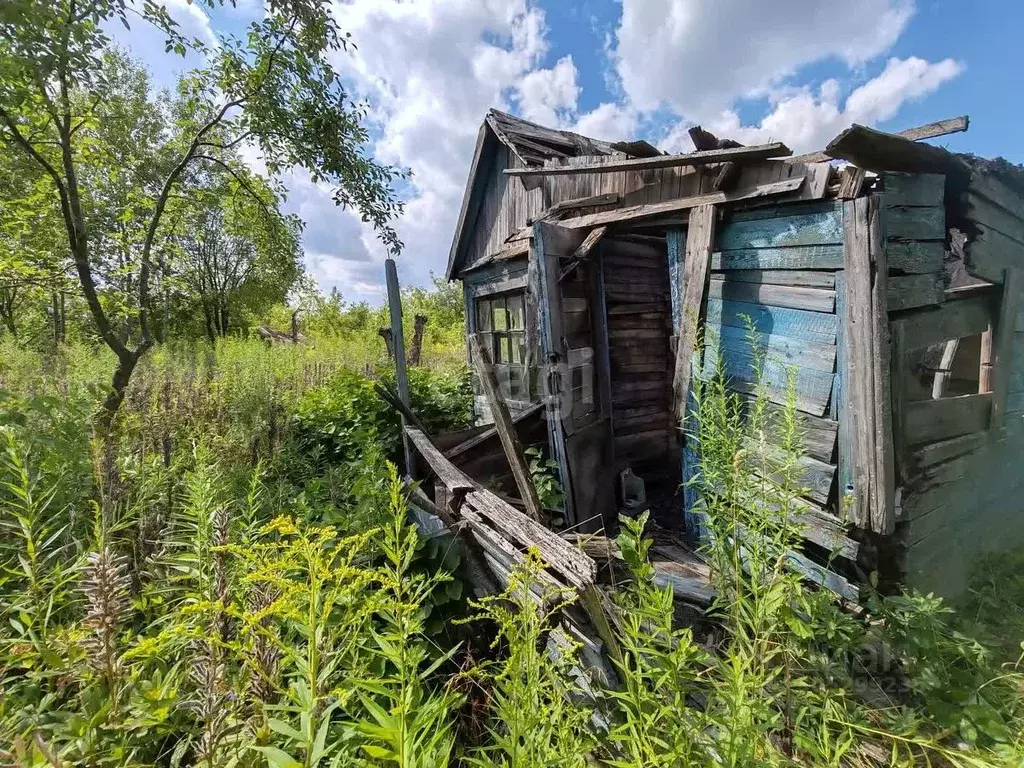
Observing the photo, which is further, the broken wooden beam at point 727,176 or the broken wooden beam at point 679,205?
the broken wooden beam at point 727,176

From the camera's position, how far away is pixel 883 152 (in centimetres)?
235

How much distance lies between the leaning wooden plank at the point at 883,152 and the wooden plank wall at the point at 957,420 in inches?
3.1

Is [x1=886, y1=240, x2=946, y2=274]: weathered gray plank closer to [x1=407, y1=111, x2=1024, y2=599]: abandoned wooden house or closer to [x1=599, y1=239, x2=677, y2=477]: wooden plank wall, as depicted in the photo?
[x1=407, y1=111, x2=1024, y2=599]: abandoned wooden house

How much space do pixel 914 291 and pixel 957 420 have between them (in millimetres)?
1134

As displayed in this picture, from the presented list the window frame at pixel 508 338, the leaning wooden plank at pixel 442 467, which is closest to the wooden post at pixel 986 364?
the leaning wooden plank at pixel 442 467

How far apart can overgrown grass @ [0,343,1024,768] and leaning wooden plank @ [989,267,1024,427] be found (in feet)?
4.41

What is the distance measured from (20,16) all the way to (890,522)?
229 inches

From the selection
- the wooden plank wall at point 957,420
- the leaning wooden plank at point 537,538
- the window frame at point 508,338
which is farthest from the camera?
the window frame at point 508,338

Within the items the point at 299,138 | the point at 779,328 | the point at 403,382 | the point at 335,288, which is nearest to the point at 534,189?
the point at 299,138

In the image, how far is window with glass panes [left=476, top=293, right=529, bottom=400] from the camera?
6.15 meters

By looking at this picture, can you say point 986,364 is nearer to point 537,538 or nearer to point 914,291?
point 914,291

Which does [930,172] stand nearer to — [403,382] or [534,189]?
[534,189]

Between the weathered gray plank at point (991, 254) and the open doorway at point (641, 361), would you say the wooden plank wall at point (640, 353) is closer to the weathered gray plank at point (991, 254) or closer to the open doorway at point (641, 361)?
the open doorway at point (641, 361)

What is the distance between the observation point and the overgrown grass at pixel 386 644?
988 mm
